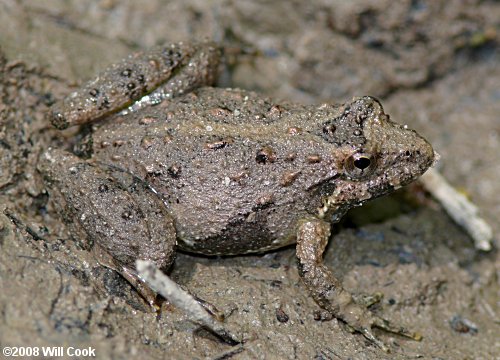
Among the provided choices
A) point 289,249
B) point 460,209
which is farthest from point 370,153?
point 460,209

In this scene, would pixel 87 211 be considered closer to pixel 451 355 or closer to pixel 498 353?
pixel 451 355

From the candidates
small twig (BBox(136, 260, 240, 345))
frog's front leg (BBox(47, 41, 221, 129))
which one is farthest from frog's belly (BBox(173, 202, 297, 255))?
frog's front leg (BBox(47, 41, 221, 129))

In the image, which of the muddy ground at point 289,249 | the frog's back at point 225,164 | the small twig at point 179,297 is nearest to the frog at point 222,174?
the frog's back at point 225,164

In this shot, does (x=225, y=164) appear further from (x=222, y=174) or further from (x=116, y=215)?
(x=116, y=215)

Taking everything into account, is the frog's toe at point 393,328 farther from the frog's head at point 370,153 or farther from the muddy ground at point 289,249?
the frog's head at point 370,153

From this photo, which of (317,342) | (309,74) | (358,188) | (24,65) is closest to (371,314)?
(317,342)
